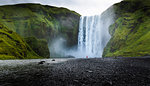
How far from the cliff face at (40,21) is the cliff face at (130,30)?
59.2 meters

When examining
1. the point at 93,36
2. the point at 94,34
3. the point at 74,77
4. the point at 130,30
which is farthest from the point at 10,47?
the point at 130,30

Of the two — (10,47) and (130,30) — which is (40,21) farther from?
(130,30)

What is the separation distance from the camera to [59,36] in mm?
149125

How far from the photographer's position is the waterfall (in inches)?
4929

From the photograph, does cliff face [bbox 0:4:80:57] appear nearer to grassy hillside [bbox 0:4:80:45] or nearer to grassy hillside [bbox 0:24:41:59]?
grassy hillside [bbox 0:4:80:45]

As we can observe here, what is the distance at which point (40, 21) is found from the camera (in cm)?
13138

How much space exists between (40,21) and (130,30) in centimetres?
9796

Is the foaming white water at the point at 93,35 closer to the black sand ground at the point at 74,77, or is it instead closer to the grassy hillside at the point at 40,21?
the grassy hillside at the point at 40,21

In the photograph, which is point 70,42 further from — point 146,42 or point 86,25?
point 146,42

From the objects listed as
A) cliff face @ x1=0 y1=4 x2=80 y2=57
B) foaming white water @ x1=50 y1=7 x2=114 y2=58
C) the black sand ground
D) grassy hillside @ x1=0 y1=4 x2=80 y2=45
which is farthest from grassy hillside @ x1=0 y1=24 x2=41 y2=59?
foaming white water @ x1=50 y1=7 x2=114 y2=58

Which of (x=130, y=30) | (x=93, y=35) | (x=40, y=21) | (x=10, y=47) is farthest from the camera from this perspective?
(x=40, y=21)

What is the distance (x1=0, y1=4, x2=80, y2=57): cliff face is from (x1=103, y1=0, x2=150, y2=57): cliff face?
59.2 meters

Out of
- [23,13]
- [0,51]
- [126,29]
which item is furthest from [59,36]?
[0,51]

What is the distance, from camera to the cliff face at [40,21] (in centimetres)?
12431
